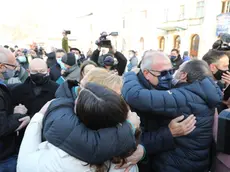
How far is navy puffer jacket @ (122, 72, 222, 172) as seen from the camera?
4.72 ft

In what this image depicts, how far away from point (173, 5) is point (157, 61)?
2465 centimetres

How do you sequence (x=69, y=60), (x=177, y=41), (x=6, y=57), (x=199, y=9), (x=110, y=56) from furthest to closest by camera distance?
(x=177, y=41), (x=199, y=9), (x=110, y=56), (x=69, y=60), (x=6, y=57)

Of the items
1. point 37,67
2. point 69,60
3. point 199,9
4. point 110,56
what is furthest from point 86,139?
point 199,9

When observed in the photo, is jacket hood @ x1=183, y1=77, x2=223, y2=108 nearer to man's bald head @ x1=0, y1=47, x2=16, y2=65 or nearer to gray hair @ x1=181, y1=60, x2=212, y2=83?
gray hair @ x1=181, y1=60, x2=212, y2=83

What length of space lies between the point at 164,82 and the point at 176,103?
0.32 meters

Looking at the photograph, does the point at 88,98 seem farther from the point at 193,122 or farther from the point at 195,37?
the point at 195,37

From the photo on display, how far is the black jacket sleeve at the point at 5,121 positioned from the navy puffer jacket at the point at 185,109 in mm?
921

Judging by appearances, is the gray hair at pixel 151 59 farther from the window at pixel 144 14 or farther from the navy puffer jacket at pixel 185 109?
the window at pixel 144 14

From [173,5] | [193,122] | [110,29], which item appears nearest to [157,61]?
[193,122]

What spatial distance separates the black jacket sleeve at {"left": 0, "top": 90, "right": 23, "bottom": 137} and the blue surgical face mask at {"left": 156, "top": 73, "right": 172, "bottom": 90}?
1228mm

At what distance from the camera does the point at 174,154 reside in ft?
5.28

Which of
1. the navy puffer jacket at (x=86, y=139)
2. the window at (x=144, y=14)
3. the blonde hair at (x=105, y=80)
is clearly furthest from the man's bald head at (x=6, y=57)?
the window at (x=144, y=14)

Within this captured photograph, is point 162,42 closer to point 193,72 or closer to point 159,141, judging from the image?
point 193,72

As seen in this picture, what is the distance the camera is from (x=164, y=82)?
171 centimetres
